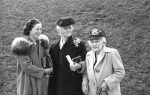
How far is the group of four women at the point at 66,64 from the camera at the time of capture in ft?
8.94

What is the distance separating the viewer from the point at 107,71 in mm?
2730

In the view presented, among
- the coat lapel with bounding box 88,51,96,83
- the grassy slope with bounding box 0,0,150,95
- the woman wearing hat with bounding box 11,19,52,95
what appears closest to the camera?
the coat lapel with bounding box 88,51,96,83

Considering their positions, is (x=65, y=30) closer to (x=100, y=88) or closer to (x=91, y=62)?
(x=91, y=62)

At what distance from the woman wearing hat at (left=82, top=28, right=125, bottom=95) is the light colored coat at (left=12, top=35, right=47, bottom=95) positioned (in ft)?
2.51

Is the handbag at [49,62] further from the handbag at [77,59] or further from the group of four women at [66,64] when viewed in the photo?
the handbag at [77,59]

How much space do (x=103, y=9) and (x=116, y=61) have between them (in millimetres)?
5381

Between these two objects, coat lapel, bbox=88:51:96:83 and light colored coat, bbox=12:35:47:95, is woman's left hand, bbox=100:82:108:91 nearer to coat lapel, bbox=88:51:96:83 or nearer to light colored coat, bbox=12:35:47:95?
coat lapel, bbox=88:51:96:83

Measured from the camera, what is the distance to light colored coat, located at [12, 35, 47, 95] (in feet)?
9.58

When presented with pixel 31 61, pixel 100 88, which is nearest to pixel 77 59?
pixel 100 88

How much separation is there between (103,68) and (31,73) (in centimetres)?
104

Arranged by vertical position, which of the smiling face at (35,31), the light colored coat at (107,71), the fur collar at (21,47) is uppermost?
the smiling face at (35,31)

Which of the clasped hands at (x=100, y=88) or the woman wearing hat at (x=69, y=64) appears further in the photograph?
the woman wearing hat at (x=69, y=64)

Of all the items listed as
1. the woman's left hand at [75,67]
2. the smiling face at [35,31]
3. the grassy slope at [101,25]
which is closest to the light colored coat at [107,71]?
the woman's left hand at [75,67]

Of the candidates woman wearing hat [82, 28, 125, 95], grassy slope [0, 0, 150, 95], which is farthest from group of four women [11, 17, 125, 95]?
grassy slope [0, 0, 150, 95]
